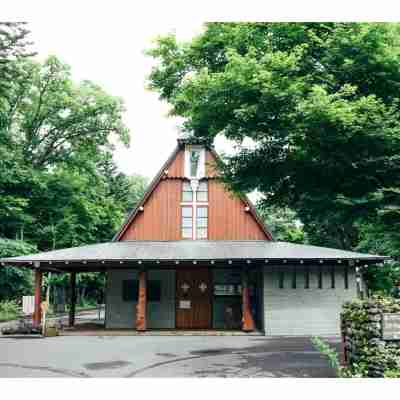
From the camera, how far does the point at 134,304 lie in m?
20.8

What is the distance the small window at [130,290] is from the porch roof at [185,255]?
1.60m

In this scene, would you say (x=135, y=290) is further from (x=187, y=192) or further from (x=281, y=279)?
(x=281, y=279)

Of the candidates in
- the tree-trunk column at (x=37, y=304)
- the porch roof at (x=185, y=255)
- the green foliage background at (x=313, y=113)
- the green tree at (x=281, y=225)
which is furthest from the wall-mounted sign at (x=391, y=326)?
the green tree at (x=281, y=225)

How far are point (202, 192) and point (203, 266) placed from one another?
3805mm

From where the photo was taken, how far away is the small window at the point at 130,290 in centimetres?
2086

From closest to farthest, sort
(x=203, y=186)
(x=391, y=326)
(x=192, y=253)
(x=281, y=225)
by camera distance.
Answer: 1. (x=391, y=326)
2. (x=192, y=253)
3. (x=203, y=186)
4. (x=281, y=225)

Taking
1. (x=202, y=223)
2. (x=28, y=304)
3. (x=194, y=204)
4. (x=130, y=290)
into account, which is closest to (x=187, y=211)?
(x=194, y=204)

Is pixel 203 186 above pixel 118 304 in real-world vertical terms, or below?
above

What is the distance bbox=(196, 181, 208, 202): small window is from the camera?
21.9 m

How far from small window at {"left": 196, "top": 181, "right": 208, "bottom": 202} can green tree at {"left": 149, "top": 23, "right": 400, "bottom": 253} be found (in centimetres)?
904

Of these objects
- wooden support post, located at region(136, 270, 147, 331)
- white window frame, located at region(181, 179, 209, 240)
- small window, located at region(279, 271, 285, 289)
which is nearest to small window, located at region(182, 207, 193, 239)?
white window frame, located at region(181, 179, 209, 240)

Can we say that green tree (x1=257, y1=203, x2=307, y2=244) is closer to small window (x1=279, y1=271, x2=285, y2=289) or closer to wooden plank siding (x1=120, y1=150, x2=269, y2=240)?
wooden plank siding (x1=120, y1=150, x2=269, y2=240)

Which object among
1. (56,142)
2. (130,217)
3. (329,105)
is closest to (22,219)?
(56,142)

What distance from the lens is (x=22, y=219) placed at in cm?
2945
